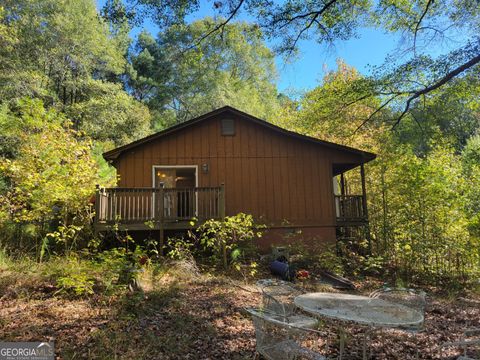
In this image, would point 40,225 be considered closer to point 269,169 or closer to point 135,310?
point 135,310

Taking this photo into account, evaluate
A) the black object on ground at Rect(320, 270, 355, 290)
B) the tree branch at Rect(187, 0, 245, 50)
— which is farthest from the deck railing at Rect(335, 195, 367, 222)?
the tree branch at Rect(187, 0, 245, 50)

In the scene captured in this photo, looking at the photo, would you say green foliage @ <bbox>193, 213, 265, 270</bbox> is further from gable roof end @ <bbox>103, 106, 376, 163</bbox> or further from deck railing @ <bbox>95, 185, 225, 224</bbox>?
gable roof end @ <bbox>103, 106, 376, 163</bbox>

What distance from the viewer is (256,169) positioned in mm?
10375

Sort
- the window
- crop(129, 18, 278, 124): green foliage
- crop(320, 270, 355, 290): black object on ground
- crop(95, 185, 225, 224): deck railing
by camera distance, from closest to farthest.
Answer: crop(320, 270, 355, 290): black object on ground
crop(95, 185, 225, 224): deck railing
the window
crop(129, 18, 278, 124): green foliage

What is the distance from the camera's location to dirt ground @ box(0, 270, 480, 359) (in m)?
3.73

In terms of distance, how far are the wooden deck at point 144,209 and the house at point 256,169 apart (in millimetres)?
1000

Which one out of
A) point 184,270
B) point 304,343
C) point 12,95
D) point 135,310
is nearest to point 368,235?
point 184,270

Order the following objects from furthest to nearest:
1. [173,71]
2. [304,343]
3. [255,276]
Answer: [173,71]
[255,276]
[304,343]

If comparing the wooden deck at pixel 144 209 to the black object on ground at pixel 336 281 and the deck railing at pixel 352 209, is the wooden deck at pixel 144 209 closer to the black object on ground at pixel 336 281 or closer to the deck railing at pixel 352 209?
the black object on ground at pixel 336 281

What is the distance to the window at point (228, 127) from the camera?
34.2 feet

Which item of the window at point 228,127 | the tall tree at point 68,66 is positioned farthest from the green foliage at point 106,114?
the window at point 228,127

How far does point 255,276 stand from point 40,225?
5748 millimetres

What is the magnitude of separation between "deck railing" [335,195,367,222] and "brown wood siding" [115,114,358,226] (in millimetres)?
408

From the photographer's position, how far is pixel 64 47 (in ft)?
59.6
